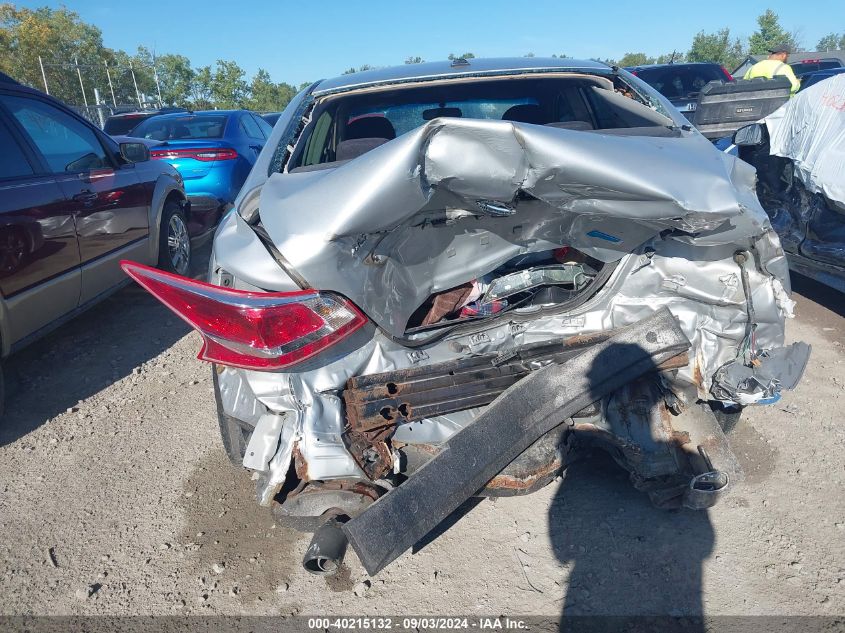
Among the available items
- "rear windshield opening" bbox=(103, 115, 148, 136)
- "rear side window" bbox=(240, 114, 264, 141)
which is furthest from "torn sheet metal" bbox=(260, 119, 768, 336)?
"rear windshield opening" bbox=(103, 115, 148, 136)

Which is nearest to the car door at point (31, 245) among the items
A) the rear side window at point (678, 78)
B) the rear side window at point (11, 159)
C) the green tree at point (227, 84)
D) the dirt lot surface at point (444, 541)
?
the rear side window at point (11, 159)

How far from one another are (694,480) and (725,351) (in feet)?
1.69

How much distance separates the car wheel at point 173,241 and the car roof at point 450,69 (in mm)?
3185

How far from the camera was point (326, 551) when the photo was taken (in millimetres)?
1810

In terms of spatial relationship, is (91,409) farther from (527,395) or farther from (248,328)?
(527,395)

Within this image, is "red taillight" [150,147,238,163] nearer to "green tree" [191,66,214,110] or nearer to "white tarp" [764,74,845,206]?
"white tarp" [764,74,845,206]

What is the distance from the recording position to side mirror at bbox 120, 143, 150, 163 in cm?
481

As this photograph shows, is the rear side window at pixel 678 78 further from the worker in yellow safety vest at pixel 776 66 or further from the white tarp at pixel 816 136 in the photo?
the white tarp at pixel 816 136

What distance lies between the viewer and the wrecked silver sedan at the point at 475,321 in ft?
5.51

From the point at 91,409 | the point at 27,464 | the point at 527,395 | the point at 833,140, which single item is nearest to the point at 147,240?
the point at 91,409

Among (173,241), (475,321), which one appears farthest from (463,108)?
(173,241)

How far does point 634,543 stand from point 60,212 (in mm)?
3873

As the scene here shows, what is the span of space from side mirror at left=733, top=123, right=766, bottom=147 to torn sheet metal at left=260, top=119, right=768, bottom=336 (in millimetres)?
3106

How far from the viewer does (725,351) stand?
222cm
